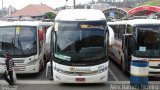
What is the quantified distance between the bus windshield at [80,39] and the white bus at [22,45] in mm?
2452

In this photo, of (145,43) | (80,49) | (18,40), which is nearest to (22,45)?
(18,40)

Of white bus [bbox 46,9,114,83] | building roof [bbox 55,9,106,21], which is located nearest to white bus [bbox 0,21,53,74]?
white bus [bbox 46,9,114,83]

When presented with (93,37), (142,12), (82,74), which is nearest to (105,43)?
(93,37)

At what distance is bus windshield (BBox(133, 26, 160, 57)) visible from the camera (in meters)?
17.4

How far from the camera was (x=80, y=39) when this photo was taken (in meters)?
16.1

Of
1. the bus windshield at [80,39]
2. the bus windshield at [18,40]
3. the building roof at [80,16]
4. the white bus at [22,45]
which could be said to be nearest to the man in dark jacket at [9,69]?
the white bus at [22,45]

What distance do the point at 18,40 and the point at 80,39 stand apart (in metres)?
3.76

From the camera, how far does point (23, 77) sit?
18.8m

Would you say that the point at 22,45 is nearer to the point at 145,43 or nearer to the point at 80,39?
the point at 80,39

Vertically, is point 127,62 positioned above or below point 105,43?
below

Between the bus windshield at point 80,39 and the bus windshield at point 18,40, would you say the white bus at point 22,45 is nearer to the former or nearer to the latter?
the bus windshield at point 18,40

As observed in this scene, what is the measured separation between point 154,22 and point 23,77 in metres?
6.84

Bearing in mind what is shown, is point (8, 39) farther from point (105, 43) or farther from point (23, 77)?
point (105, 43)

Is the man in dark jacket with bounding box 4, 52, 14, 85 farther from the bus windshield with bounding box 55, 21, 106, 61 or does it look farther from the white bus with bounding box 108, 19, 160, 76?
the white bus with bounding box 108, 19, 160, 76
